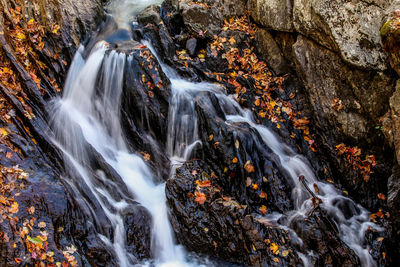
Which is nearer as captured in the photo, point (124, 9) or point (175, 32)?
point (175, 32)

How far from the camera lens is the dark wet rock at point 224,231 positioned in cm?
473

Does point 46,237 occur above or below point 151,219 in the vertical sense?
above

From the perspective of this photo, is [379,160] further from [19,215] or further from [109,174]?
[19,215]

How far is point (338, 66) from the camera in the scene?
640cm

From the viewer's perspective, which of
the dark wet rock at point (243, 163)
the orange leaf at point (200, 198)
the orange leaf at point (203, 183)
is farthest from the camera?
the dark wet rock at point (243, 163)

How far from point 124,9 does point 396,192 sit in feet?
32.6

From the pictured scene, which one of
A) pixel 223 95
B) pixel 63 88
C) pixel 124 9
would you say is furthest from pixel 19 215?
pixel 124 9

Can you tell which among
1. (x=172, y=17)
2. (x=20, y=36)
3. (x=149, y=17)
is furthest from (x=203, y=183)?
(x=172, y=17)

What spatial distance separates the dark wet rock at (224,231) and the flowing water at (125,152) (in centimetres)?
27

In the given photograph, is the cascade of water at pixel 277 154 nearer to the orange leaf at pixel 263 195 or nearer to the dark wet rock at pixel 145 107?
the dark wet rock at pixel 145 107

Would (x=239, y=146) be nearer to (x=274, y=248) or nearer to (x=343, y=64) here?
(x=274, y=248)

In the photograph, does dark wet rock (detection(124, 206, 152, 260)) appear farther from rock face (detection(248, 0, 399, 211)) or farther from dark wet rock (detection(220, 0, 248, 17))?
dark wet rock (detection(220, 0, 248, 17))

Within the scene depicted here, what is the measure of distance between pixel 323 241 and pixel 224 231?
5.77 ft

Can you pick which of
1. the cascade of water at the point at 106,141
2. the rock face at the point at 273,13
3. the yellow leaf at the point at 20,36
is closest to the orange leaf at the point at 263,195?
the cascade of water at the point at 106,141
